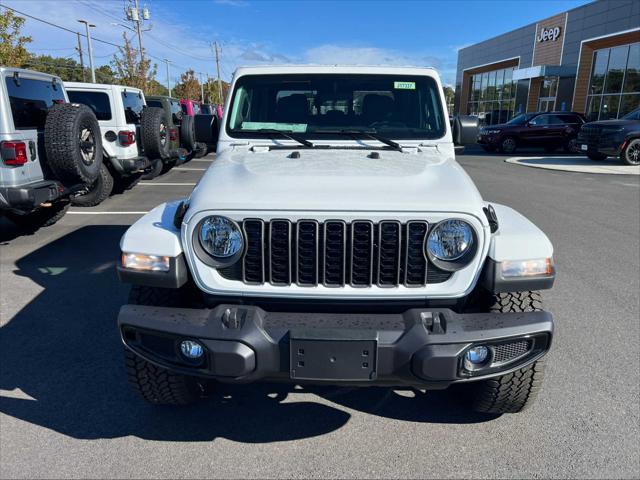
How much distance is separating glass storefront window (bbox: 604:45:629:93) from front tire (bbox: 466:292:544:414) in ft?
84.9

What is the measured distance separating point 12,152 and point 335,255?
4.77 m

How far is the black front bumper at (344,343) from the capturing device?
207 cm

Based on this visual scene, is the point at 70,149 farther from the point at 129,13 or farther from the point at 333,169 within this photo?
the point at 129,13

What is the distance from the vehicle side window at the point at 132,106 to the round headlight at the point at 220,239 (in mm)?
7875

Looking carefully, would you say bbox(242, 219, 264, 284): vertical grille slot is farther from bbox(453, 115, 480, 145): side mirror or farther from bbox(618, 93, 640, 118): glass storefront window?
bbox(618, 93, 640, 118): glass storefront window

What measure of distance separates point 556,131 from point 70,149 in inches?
760

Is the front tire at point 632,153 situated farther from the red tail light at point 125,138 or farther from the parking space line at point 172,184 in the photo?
the red tail light at point 125,138

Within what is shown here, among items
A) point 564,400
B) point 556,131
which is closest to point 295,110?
point 564,400

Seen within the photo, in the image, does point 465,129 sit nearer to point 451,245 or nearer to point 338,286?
point 451,245

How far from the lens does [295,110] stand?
364 centimetres

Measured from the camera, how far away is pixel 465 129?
151 inches

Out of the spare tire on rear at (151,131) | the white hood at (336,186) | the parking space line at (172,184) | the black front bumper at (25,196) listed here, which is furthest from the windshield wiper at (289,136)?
the parking space line at (172,184)

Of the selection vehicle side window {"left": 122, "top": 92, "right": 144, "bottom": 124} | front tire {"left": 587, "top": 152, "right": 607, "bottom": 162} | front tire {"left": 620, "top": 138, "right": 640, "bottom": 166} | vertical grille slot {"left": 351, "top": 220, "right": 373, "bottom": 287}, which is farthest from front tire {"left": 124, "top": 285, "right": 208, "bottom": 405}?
front tire {"left": 587, "top": 152, "right": 607, "bottom": 162}

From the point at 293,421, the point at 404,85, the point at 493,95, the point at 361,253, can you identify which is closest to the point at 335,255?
the point at 361,253
